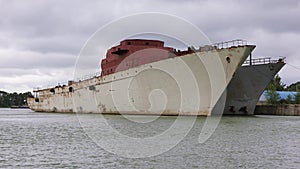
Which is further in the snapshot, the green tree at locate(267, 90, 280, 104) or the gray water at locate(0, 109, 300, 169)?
the green tree at locate(267, 90, 280, 104)

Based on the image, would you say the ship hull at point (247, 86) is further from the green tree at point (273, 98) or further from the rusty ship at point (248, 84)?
the green tree at point (273, 98)

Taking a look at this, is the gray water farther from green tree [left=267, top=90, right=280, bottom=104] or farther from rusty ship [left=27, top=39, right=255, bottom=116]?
green tree [left=267, top=90, right=280, bottom=104]

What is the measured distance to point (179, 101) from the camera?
32156 mm

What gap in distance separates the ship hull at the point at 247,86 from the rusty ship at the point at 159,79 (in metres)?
3.73

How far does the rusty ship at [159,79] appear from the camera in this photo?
29734 mm

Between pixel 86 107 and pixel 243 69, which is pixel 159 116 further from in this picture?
pixel 86 107

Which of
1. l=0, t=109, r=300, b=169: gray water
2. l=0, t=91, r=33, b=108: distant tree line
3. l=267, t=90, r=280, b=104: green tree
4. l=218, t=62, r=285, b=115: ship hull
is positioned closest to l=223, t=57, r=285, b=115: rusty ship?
l=218, t=62, r=285, b=115: ship hull

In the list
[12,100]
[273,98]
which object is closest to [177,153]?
[273,98]

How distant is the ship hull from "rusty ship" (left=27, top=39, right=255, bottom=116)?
12.2 ft

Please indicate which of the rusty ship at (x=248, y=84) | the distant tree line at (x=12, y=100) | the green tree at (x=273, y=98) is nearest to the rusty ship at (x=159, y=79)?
the rusty ship at (x=248, y=84)

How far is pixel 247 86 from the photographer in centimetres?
3441

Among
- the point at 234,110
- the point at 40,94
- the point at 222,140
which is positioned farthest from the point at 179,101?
the point at 40,94

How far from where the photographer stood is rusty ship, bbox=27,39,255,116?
2973 cm

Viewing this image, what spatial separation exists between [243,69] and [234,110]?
3.71 meters
